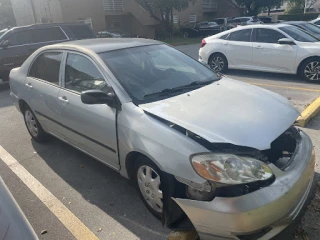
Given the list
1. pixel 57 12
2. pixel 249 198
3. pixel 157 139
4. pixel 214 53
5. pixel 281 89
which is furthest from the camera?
pixel 57 12

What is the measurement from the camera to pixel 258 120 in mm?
2492

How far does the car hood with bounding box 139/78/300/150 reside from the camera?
90.0 inches

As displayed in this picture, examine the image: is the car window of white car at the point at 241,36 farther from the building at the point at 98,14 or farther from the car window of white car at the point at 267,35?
the building at the point at 98,14

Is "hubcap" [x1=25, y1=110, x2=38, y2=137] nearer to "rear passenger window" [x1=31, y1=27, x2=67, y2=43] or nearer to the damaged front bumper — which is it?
the damaged front bumper

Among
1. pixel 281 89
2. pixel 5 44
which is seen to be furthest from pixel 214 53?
pixel 5 44

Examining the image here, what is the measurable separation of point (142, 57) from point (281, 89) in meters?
4.57

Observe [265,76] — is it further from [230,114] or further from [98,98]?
[98,98]

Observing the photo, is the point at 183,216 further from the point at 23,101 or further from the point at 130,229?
the point at 23,101

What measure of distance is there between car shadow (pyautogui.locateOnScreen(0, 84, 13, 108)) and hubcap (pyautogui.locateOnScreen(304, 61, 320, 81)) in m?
7.68

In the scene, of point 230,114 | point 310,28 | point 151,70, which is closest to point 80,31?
point 310,28

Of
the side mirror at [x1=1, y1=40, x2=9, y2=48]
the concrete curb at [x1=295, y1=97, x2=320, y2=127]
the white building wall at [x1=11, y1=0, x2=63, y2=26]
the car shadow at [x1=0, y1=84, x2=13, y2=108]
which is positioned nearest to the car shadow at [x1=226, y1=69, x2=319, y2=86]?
the concrete curb at [x1=295, y1=97, x2=320, y2=127]

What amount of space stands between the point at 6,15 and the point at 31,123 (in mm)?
35503

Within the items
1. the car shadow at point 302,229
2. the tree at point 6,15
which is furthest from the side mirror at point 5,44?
the tree at point 6,15

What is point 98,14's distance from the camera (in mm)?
25094
